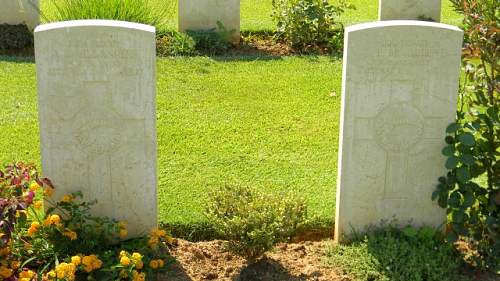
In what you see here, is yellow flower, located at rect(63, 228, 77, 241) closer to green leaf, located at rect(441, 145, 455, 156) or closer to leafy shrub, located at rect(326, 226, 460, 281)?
leafy shrub, located at rect(326, 226, 460, 281)

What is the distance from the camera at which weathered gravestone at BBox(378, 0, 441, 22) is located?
1091 cm

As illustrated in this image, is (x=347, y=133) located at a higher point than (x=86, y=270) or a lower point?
higher

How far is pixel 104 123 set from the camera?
4.83 metres

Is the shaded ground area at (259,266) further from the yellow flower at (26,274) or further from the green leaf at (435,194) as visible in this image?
the yellow flower at (26,274)

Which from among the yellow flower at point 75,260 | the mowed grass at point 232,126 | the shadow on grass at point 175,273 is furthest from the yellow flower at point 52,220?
the mowed grass at point 232,126

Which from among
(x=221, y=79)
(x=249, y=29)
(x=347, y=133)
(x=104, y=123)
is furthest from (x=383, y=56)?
(x=249, y=29)

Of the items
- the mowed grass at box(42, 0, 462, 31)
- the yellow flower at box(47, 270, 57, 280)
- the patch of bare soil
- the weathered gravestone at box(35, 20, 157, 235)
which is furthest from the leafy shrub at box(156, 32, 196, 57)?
the yellow flower at box(47, 270, 57, 280)

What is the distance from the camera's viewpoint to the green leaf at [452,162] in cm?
486

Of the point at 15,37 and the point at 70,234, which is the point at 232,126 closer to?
the point at 70,234

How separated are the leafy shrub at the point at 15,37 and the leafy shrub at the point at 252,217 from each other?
5477 mm

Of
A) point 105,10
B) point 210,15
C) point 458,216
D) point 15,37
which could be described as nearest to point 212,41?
point 210,15

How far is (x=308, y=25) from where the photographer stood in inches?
393

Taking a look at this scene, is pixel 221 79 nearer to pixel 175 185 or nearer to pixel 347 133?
pixel 175 185

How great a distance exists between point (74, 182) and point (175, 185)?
A: 1.28 m
